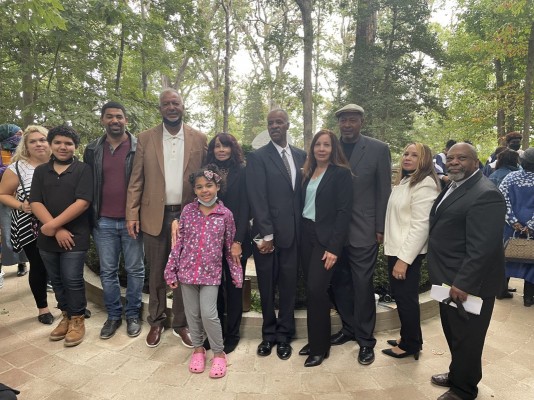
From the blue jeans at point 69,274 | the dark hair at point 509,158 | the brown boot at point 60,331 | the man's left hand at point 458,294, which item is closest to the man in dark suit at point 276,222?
the man's left hand at point 458,294

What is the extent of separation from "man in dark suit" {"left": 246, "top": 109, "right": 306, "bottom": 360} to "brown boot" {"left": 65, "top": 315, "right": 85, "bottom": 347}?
73.3 inches

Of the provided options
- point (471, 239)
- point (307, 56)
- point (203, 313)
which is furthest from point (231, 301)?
point (307, 56)

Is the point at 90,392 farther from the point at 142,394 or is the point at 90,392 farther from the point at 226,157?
the point at 226,157

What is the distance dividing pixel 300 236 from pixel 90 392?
7.18 ft

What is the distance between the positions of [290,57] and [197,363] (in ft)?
50.7

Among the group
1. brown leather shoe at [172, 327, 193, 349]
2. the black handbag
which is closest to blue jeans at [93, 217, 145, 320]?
brown leather shoe at [172, 327, 193, 349]

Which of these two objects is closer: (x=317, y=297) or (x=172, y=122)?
(x=317, y=297)

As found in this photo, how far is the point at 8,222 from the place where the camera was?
4.28m

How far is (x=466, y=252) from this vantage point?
2381 mm

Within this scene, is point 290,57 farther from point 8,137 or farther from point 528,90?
point 8,137

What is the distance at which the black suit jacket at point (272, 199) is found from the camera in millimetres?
3061

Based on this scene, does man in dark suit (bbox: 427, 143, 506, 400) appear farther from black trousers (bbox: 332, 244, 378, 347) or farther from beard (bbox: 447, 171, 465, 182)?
black trousers (bbox: 332, 244, 378, 347)

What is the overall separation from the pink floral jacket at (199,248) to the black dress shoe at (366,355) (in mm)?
1516

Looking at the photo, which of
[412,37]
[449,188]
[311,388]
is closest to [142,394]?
[311,388]
